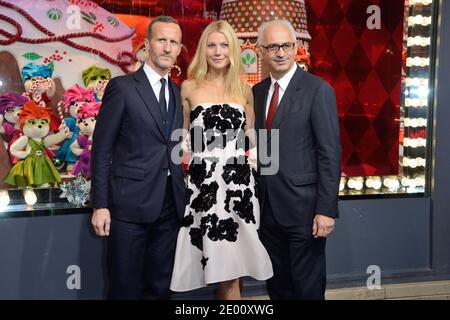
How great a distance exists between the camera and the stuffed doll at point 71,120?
11.9 ft

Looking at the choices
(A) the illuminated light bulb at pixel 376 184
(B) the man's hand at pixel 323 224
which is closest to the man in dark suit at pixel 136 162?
(B) the man's hand at pixel 323 224

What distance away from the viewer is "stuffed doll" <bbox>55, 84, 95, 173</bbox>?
11.9 feet

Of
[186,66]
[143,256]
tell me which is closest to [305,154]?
[143,256]

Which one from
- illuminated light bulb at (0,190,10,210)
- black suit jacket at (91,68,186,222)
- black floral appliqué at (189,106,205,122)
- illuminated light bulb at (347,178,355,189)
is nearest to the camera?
black suit jacket at (91,68,186,222)

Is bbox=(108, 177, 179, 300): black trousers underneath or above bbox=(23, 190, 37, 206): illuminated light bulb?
underneath

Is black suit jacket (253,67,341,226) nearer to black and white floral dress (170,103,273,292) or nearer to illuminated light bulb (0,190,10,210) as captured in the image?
black and white floral dress (170,103,273,292)

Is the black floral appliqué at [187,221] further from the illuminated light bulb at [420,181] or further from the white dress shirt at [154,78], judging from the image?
the illuminated light bulb at [420,181]

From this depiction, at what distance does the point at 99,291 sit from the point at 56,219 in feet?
1.84

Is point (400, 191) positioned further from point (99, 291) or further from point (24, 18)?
point (24, 18)

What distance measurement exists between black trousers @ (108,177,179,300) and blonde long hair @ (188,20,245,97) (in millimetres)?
604

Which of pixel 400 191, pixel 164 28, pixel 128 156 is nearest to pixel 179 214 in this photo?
pixel 128 156

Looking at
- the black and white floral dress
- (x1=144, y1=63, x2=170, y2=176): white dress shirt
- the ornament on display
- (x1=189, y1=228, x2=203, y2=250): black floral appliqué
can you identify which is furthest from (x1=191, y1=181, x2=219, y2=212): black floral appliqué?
the ornament on display

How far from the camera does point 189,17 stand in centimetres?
391

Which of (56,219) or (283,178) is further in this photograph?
(56,219)
